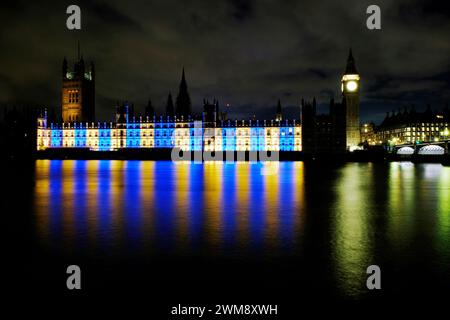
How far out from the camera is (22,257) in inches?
328

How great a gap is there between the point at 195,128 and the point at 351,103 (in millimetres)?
37125

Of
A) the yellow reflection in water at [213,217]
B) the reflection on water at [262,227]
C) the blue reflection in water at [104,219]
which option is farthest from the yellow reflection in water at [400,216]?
the blue reflection in water at [104,219]

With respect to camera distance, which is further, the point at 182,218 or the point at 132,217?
the point at 132,217

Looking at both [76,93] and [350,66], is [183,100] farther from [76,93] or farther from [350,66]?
[350,66]

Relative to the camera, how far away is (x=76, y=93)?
387 ft

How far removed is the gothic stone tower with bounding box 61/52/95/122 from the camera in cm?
11750

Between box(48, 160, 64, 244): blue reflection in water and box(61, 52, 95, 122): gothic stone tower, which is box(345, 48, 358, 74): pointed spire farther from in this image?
box(48, 160, 64, 244): blue reflection in water

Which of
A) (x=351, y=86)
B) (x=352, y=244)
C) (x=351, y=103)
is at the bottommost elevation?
(x=352, y=244)

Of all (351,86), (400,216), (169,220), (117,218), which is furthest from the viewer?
(351,86)

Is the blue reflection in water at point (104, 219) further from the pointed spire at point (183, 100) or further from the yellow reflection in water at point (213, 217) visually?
the pointed spire at point (183, 100)

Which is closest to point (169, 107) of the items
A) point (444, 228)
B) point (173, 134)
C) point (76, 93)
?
point (173, 134)

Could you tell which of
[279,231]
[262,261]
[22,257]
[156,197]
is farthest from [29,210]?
[262,261]
